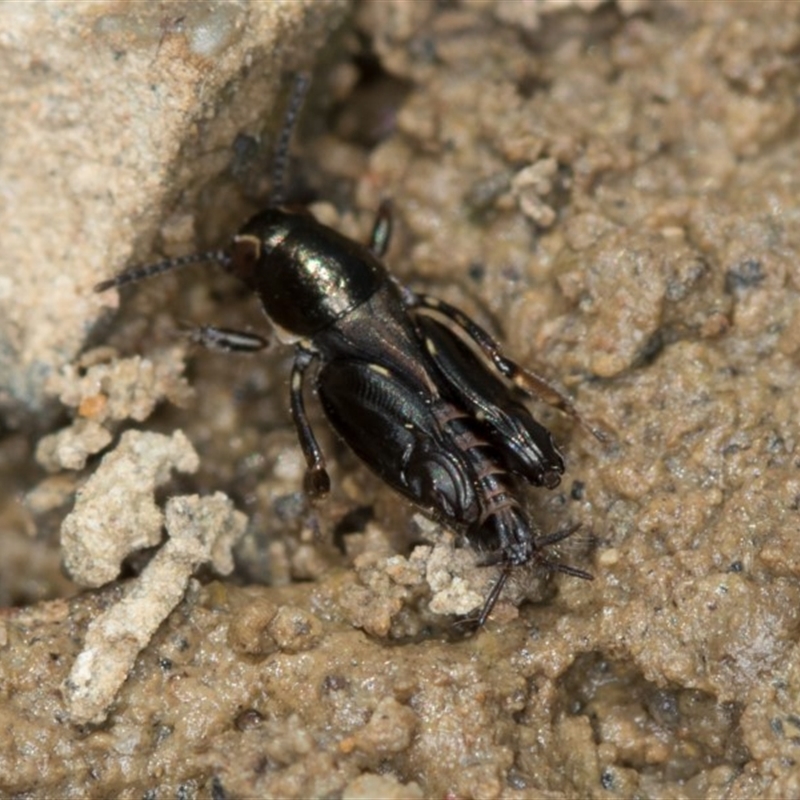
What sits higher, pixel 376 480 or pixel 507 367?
pixel 507 367

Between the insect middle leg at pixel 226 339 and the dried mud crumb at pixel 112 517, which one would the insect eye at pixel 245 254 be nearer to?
the insect middle leg at pixel 226 339

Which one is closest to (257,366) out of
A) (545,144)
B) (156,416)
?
(156,416)

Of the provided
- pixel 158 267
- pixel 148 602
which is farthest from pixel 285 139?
pixel 148 602

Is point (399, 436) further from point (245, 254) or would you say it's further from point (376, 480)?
point (245, 254)

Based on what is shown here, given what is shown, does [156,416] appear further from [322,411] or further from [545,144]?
[545,144]

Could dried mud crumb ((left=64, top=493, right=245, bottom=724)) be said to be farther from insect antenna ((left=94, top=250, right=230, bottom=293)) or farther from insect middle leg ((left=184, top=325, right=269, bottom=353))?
insect antenna ((left=94, top=250, right=230, bottom=293))

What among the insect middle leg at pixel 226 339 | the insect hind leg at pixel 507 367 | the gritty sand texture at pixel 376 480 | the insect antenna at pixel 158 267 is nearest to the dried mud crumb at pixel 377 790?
the gritty sand texture at pixel 376 480
